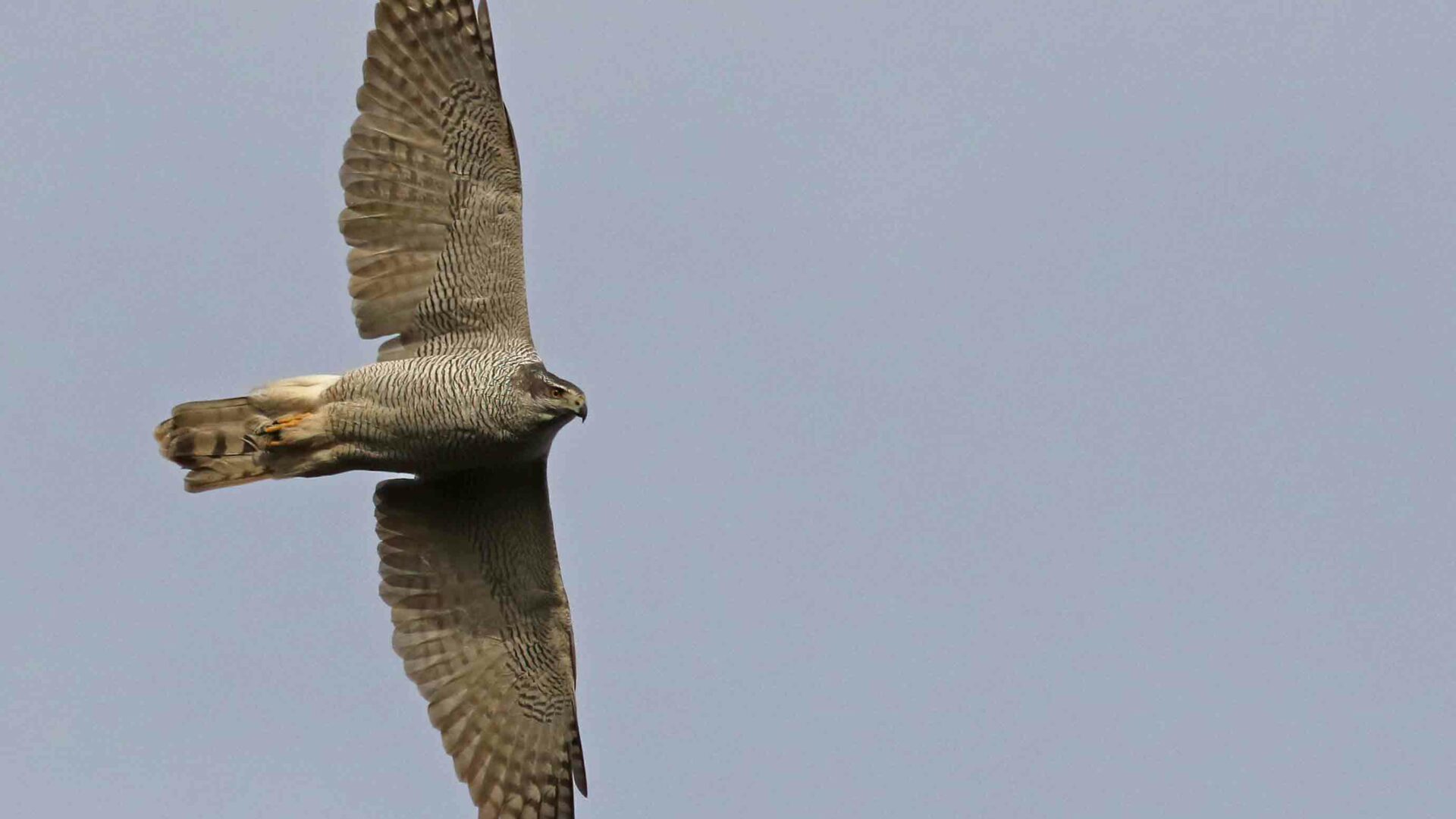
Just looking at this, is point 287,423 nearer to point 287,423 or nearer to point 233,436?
point 287,423

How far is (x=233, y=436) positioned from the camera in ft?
48.9

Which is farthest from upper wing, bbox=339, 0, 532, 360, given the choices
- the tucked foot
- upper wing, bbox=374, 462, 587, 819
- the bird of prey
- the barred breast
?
upper wing, bbox=374, 462, 587, 819

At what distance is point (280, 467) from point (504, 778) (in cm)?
314

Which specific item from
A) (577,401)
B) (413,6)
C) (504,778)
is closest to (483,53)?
(413,6)

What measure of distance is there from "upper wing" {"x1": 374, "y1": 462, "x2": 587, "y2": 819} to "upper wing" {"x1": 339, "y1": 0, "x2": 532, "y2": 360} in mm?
1337

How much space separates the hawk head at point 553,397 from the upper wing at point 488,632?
159 centimetres

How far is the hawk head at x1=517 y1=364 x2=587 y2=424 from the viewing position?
13.9 meters

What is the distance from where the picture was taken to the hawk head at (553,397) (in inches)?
548

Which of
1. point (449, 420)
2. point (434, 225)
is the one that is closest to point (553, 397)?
point (449, 420)

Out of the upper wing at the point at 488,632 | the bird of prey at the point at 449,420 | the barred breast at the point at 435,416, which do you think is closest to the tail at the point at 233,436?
the bird of prey at the point at 449,420

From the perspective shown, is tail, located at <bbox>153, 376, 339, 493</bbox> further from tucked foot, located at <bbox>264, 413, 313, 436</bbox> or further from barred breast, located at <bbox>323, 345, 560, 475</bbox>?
barred breast, located at <bbox>323, 345, 560, 475</bbox>

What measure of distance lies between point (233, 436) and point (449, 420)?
1925mm

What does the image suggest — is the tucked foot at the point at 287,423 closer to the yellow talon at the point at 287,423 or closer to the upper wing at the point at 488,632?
the yellow talon at the point at 287,423

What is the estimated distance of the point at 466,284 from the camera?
14.9 m
